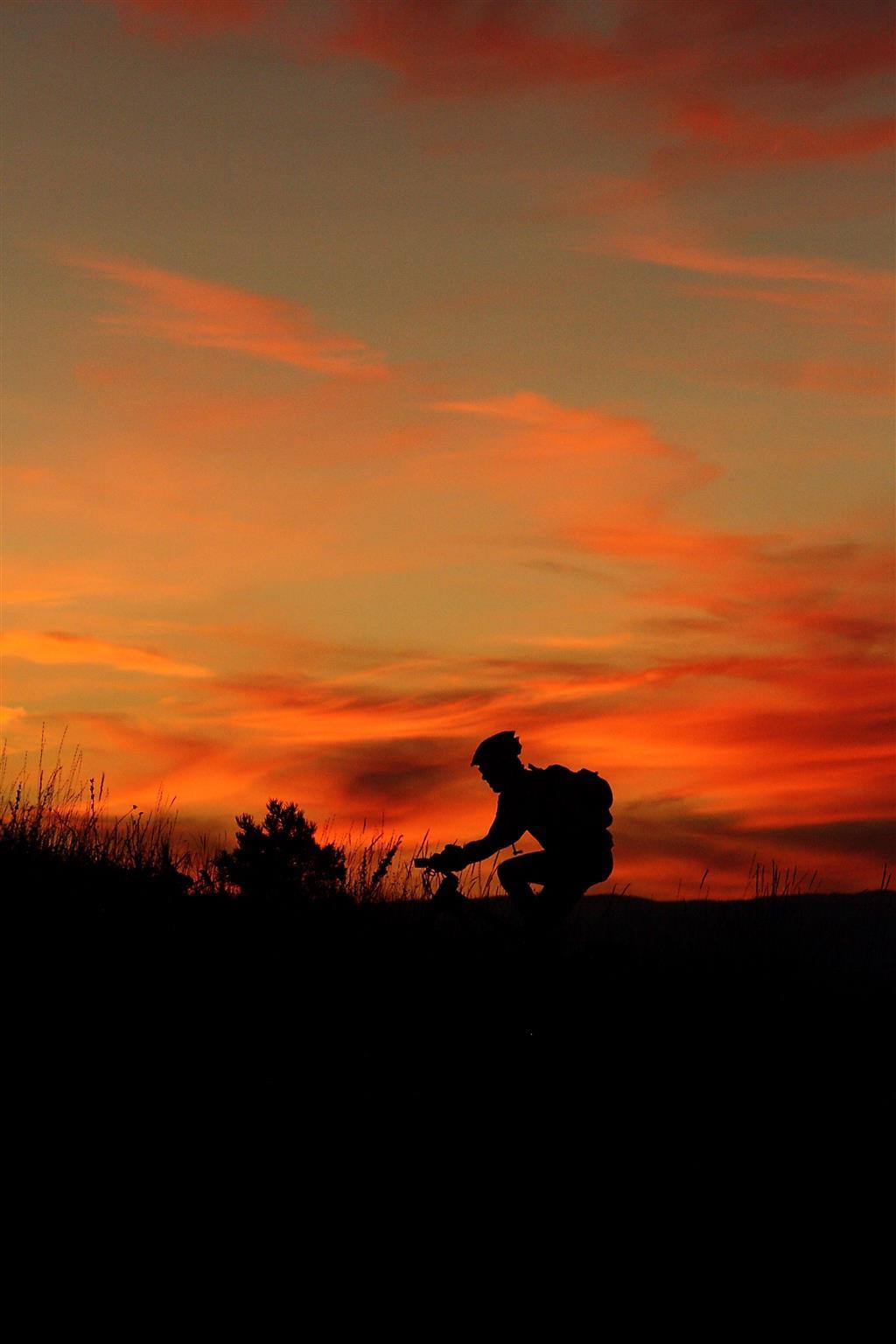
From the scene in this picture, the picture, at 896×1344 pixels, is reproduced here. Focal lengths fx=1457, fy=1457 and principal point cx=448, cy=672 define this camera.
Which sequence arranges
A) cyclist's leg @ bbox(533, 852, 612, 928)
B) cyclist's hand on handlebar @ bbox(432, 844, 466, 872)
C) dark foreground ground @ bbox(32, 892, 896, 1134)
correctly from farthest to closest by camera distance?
cyclist's leg @ bbox(533, 852, 612, 928) < cyclist's hand on handlebar @ bbox(432, 844, 466, 872) < dark foreground ground @ bbox(32, 892, 896, 1134)

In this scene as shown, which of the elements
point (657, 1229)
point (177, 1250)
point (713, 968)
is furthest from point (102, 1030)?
point (713, 968)

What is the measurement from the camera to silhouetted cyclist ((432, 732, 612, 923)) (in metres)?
10.7

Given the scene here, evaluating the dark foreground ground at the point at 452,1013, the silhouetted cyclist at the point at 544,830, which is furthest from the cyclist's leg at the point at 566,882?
the dark foreground ground at the point at 452,1013

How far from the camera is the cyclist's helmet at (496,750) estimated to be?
421 inches

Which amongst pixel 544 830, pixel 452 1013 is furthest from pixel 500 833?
pixel 452 1013

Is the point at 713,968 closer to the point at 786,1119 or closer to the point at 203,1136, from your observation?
the point at 786,1119

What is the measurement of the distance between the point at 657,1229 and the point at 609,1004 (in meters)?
4.91

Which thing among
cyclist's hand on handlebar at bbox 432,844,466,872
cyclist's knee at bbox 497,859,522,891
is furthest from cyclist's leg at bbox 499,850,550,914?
cyclist's hand on handlebar at bbox 432,844,466,872

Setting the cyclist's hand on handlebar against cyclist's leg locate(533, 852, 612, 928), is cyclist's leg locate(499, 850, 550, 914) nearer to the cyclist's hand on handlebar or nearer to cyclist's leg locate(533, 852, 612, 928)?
cyclist's leg locate(533, 852, 612, 928)

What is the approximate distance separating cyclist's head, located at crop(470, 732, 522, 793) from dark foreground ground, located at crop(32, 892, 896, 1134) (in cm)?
109

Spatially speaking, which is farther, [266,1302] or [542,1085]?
[542,1085]

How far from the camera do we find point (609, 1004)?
12586 millimetres

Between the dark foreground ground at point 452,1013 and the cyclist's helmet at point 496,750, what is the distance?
1239 millimetres

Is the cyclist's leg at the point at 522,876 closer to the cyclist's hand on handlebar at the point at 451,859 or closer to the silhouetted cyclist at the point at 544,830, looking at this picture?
the silhouetted cyclist at the point at 544,830
